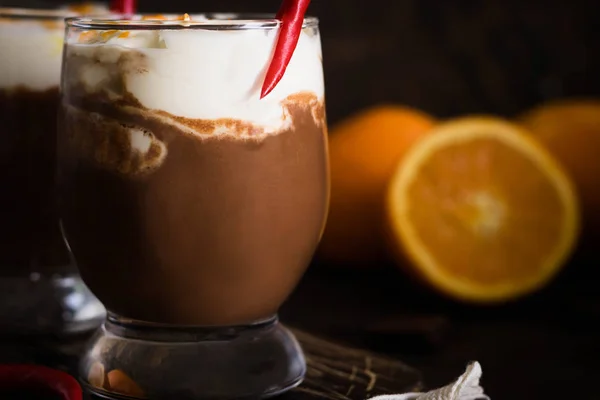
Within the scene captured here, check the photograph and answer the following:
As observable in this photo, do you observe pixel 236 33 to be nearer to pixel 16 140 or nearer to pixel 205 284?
pixel 205 284

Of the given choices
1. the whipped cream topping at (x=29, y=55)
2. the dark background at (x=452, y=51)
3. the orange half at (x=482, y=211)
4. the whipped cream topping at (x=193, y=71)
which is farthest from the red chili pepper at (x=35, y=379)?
the dark background at (x=452, y=51)

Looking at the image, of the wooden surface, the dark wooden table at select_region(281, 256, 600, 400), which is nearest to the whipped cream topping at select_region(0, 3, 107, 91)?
the wooden surface

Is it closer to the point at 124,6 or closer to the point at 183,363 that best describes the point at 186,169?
the point at 183,363

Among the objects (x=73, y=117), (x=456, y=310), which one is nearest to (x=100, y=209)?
(x=73, y=117)

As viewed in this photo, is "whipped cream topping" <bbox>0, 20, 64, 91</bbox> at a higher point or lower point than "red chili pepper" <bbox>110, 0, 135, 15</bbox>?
lower

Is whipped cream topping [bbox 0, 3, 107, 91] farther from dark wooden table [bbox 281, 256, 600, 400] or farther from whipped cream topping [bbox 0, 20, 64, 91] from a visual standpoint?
dark wooden table [bbox 281, 256, 600, 400]
